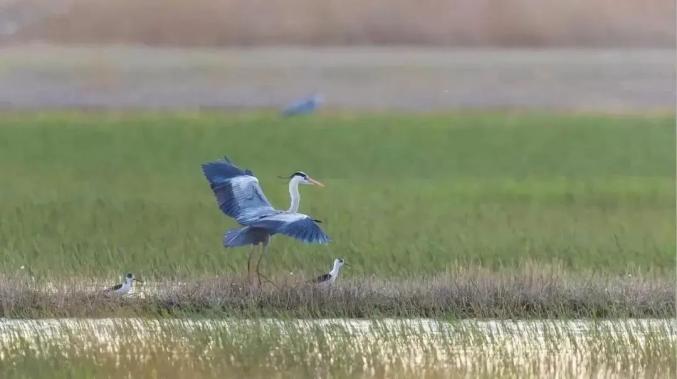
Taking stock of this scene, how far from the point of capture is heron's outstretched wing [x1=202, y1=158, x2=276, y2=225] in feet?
31.0

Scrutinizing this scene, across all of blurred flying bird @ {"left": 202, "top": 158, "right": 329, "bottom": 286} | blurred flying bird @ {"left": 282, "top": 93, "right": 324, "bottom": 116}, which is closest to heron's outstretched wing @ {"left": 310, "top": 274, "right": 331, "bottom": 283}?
blurred flying bird @ {"left": 202, "top": 158, "right": 329, "bottom": 286}

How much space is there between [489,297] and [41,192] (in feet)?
27.2

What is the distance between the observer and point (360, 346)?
8.55 metres

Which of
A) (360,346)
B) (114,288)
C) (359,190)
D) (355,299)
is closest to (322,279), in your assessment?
(355,299)

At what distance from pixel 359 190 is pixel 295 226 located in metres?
9.14

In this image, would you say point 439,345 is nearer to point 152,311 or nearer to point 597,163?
point 152,311

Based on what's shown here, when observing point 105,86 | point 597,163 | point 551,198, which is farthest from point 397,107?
point 551,198

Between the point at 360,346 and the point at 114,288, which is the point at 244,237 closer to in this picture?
the point at 114,288

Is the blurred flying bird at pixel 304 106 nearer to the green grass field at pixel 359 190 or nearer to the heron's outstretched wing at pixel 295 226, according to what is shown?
the green grass field at pixel 359 190

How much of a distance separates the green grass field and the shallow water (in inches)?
69.8

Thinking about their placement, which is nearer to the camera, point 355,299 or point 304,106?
point 355,299

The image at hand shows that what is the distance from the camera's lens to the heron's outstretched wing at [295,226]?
8984mm

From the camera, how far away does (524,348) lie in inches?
347

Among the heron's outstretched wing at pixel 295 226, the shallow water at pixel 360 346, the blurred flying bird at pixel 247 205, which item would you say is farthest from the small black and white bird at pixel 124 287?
the heron's outstretched wing at pixel 295 226
